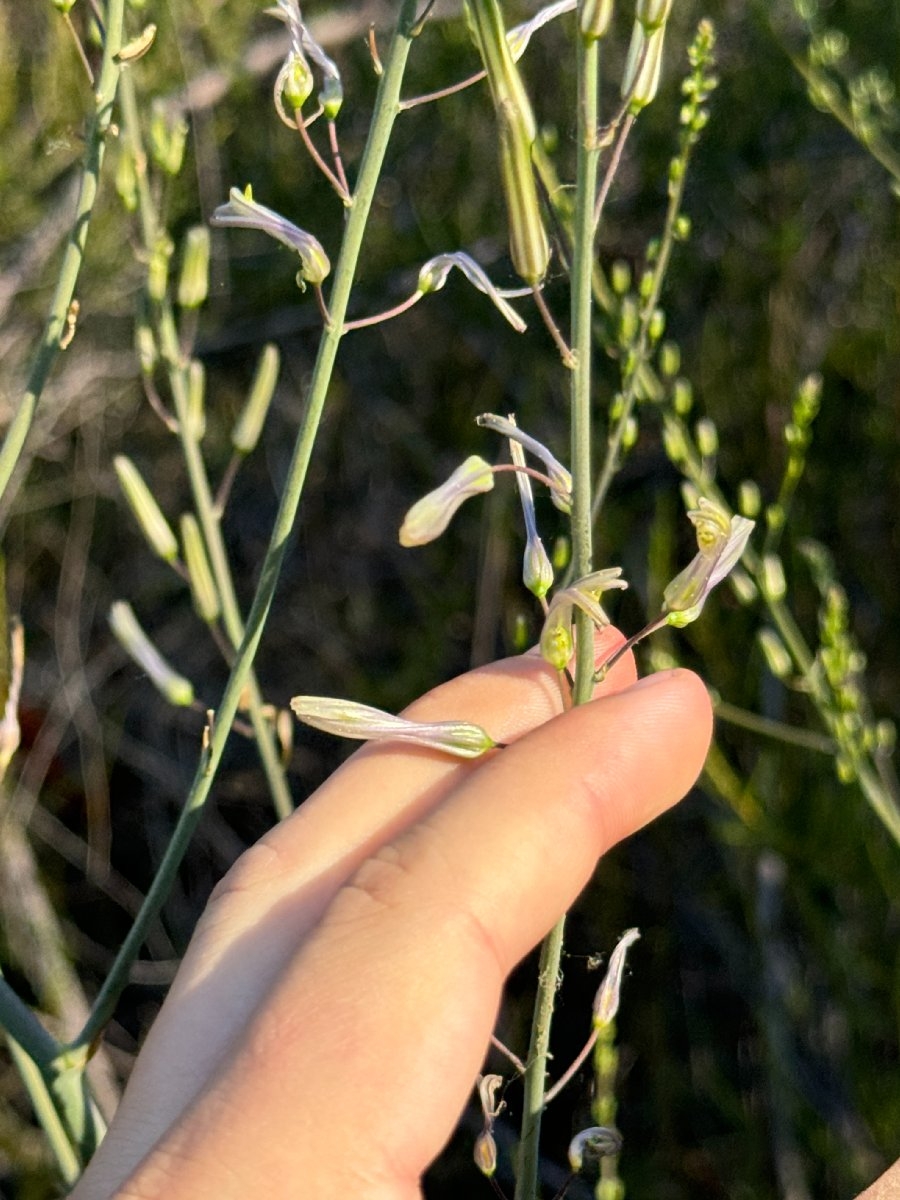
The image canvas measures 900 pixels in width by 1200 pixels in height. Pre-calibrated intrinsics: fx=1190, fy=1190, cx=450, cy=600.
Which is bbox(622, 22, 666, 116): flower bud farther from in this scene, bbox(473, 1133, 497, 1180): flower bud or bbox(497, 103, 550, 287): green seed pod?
bbox(473, 1133, 497, 1180): flower bud

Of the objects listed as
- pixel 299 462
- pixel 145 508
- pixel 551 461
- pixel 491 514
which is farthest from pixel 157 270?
pixel 491 514

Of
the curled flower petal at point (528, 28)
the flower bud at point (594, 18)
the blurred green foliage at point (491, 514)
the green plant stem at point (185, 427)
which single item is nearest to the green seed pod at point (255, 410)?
the green plant stem at point (185, 427)

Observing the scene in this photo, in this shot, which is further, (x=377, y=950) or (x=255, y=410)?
(x=255, y=410)

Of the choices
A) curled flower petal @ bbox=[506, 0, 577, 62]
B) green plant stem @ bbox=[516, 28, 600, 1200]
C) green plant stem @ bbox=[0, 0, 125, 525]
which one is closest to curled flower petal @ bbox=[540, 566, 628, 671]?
green plant stem @ bbox=[516, 28, 600, 1200]

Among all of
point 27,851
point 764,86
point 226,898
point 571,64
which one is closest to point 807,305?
point 764,86

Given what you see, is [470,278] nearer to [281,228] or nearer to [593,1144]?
[281,228]
